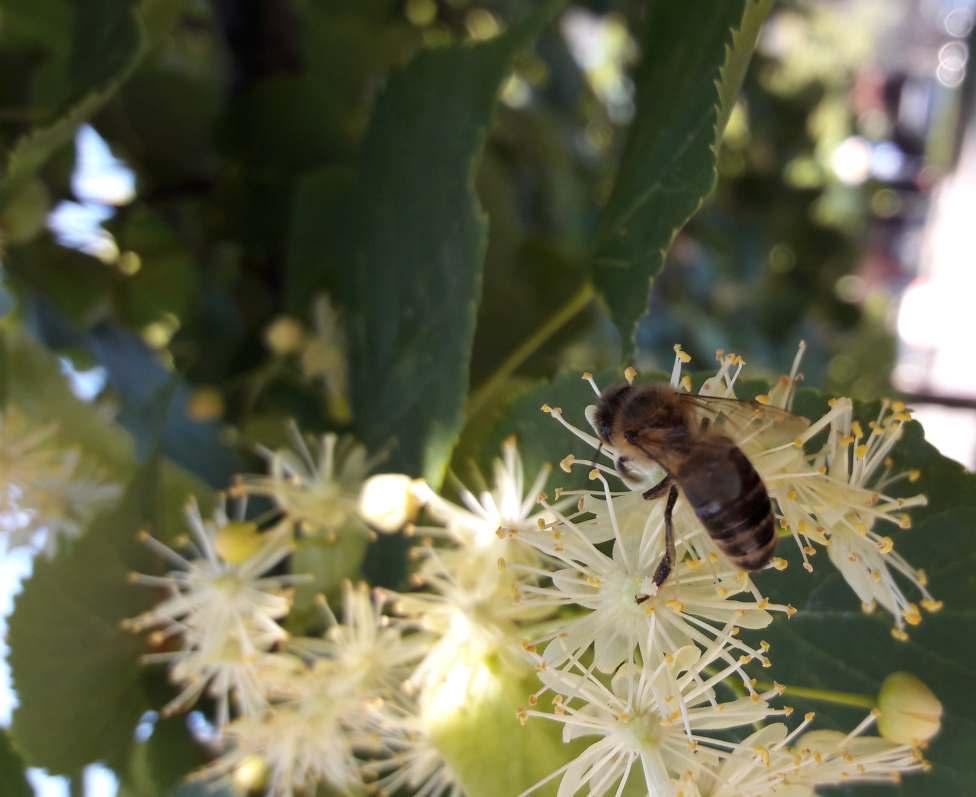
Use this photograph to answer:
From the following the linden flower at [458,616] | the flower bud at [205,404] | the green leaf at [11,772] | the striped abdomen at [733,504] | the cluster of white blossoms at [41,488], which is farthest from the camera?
the flower bud at [205,404]

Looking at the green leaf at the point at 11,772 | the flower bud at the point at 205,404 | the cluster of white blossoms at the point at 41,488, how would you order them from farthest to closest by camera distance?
the flower bud at the point at 205,404 < the cluster of white blossoms at the point at 41,488 < the green leaf at the point at 11,772

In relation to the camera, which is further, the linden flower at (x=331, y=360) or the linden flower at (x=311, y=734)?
the linden flower at (x=331, y=360)

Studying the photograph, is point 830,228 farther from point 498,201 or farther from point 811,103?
point 498,201

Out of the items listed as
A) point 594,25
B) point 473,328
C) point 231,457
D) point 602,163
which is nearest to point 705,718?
point 473,328

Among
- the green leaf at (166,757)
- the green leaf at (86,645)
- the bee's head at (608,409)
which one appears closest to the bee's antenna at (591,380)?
the bee's head at (608,409)

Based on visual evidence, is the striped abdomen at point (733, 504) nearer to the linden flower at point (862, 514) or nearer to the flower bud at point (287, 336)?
the linden flower at point (862, 514)

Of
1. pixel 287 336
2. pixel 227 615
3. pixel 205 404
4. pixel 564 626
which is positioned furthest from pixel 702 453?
pixel 205 404
